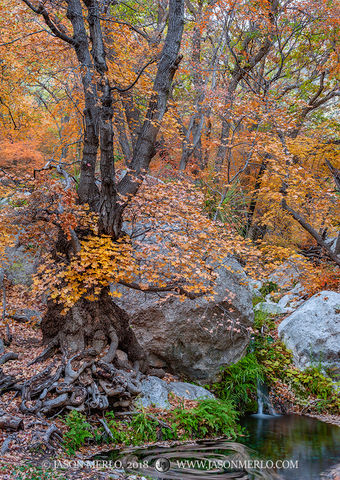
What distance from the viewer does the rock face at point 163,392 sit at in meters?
6.02

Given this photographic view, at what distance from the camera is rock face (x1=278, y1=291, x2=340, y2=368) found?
27.9 ft

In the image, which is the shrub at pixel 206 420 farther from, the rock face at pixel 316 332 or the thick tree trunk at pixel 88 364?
the rock face at pixel 316 332

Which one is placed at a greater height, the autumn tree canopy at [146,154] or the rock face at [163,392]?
the autumn tree canopy at [146,154]

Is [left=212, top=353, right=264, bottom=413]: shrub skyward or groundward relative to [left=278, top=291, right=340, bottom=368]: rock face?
groundward

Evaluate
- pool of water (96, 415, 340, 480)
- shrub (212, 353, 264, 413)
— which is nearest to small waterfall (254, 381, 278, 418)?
shrub (212, 353, 264, 413)

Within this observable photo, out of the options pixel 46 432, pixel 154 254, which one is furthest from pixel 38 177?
pixel 46 432

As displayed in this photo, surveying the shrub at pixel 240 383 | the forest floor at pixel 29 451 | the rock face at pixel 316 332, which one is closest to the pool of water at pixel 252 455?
the forest floor at pixel 29 451

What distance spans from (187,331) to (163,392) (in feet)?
5.32

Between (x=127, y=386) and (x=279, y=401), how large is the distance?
4.27 m

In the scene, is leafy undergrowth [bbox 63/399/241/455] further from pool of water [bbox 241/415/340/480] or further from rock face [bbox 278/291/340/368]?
rock face [bbox 278/291/340/368]

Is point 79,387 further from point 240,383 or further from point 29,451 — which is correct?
point 240,383

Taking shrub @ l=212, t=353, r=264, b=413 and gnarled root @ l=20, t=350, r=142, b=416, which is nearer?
Answer: gnarled root @ l=20, t=350, r=142, b=416

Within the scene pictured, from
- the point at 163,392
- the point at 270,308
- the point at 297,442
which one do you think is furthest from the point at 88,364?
the point at 270,308

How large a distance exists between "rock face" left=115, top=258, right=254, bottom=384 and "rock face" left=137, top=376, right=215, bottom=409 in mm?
634
